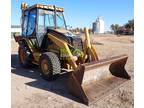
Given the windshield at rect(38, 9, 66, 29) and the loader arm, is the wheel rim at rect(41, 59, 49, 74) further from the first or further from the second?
the windshield at rect(38, 9, 66, 29)

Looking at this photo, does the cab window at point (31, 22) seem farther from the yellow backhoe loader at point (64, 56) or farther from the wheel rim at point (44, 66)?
the wheel rim at point (44, 66)

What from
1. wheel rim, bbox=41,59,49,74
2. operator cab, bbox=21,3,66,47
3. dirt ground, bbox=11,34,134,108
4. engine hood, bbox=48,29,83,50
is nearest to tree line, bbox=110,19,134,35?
operator cab, bbox=21,3,66,47

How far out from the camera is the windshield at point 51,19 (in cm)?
691

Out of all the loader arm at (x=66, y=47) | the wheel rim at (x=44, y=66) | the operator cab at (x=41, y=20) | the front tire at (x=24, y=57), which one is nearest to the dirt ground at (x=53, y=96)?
the wheel rim at (x=44, y=66)

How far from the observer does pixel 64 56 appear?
587cm

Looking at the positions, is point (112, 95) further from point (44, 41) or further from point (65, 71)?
point (44, 41)

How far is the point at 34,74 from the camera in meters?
6.80

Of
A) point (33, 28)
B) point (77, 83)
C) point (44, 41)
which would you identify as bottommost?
point (77, 83)

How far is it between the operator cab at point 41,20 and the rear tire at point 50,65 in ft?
3.80

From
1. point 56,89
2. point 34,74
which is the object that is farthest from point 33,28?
point 56,89

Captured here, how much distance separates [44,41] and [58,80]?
63.0 inches

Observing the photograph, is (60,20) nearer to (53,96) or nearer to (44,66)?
(44,66)

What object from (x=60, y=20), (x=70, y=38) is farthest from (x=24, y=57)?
(x=70, y=38)
